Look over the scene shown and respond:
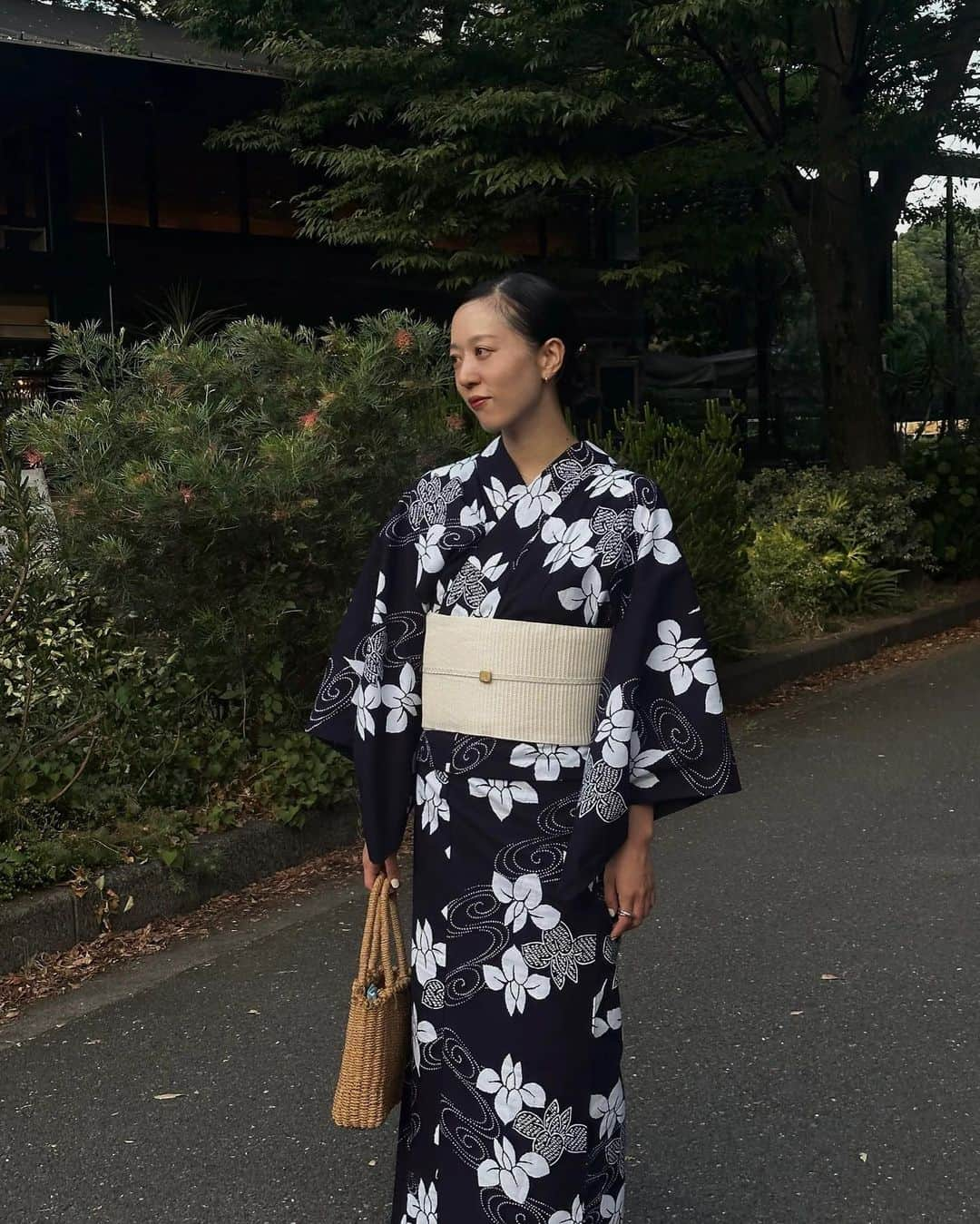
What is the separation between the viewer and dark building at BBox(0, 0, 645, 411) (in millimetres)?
12414

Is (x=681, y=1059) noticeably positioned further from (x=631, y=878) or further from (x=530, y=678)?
(x=530, y=678)

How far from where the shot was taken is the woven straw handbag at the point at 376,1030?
2.55m

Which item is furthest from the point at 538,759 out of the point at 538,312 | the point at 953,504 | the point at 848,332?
the point at 953,504

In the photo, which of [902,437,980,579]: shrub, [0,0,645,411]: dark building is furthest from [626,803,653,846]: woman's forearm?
[0,0,645,411]: dark building

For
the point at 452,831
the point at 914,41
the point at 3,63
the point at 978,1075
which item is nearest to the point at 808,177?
the point at 914,41

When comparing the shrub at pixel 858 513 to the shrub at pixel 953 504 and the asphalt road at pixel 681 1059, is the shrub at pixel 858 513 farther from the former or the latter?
the asphalt road at pixel 681 1059

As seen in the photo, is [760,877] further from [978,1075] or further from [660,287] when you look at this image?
[660,287]

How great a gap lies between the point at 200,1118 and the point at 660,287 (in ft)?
48.6

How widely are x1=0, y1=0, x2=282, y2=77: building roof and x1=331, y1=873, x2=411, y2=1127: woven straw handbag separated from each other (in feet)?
33.2

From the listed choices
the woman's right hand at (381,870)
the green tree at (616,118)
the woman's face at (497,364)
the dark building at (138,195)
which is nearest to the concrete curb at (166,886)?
the woman's right hand at (381,870)

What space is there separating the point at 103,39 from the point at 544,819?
41.0ft

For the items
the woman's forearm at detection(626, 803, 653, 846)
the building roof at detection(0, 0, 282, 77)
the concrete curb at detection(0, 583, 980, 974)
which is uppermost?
the building roof at detection(0, 0, 282, 77)

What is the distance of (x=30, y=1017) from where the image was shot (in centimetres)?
411

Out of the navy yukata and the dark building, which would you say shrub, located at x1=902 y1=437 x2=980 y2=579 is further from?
the navy yukata
